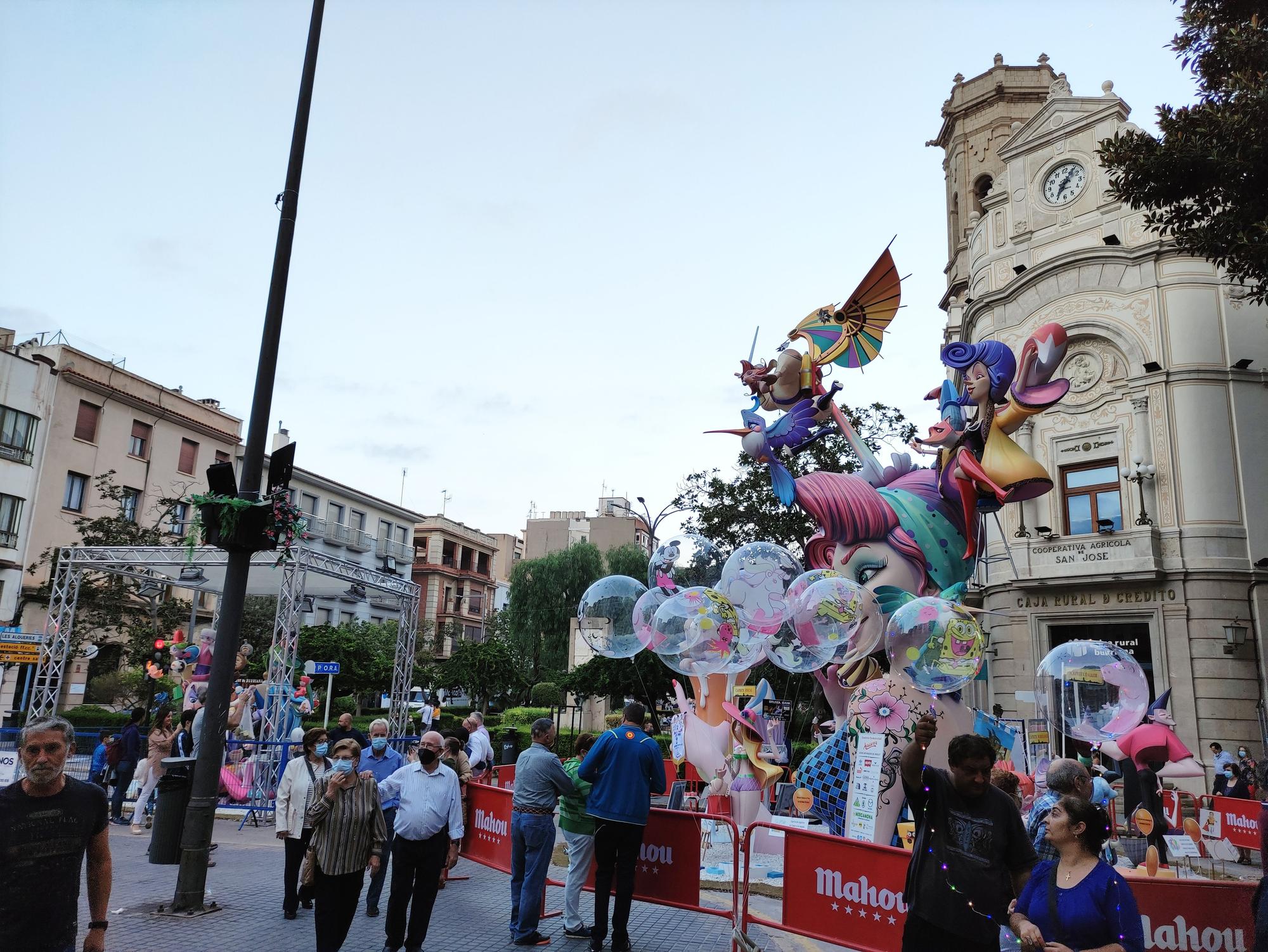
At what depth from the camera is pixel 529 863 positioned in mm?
7246

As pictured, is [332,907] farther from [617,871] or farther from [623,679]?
[623,679]

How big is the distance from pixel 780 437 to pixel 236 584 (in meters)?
8.05

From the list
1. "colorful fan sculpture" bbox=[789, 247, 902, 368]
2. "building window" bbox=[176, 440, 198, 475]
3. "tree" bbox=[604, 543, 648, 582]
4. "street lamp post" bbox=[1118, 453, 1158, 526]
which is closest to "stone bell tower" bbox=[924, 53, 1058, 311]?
"street lamp post" bbox=[1118, 453, 1158, 526]

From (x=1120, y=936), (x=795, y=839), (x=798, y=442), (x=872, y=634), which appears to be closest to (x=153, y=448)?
(x=798, y=442)

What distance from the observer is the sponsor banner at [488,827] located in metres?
8.56

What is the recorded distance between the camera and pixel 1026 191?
2578 cm

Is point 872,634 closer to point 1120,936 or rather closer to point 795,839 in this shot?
point 795,839

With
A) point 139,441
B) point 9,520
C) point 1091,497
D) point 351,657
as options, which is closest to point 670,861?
point 1091,497

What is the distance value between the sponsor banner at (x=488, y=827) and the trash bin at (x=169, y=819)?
8.24 feet

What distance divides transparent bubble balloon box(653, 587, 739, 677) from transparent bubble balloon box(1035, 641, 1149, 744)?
11.2ft

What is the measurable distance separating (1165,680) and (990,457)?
1279 cm

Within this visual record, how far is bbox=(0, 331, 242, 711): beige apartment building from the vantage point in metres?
29.9

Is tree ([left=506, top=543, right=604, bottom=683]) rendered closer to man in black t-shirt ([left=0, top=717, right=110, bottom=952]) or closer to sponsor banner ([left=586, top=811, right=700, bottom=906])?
sponsor banner ([left=586, top=811, right=700, bottom=906])

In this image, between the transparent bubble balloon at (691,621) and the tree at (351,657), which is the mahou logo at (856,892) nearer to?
the transparent bubble balloon at (691,621)
